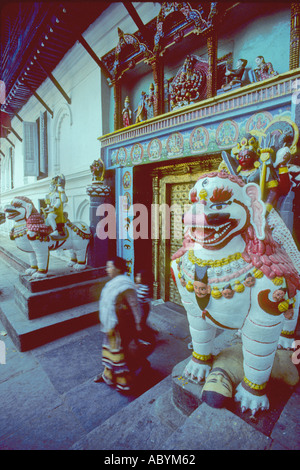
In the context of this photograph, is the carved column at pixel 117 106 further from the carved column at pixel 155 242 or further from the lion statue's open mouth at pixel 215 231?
the lion statue's open mouth at pixel 215 231

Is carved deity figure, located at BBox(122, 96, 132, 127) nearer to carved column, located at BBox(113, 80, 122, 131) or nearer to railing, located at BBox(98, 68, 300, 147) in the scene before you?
carved column, located at BBox(113, 80, 122, 131)

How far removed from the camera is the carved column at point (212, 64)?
355 centimetres

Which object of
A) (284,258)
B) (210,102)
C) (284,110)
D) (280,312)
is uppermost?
(210,102)

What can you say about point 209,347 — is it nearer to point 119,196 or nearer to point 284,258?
point 284,258

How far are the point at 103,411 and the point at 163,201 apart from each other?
12.0 feet

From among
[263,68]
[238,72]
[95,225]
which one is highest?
[238,72]

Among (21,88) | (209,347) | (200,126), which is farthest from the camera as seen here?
(21,88)

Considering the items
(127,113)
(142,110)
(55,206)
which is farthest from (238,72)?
(55,206)

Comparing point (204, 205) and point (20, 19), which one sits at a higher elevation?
point (20, 19)

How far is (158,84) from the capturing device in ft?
14.6

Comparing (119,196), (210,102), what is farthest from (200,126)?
(119,196)

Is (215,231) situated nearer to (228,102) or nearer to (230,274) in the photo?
(230,274)

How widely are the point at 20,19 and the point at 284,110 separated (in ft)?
27.5

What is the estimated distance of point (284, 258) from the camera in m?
1.69
